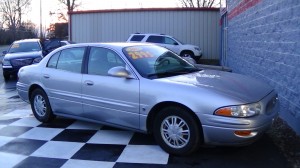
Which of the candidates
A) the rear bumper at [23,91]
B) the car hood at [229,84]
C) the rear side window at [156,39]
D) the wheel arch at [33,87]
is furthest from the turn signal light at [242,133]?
the rear side window at [156,39]

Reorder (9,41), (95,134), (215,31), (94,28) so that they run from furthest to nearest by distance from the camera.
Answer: (9,41)
(94,28)
(215,31)
(95,134)

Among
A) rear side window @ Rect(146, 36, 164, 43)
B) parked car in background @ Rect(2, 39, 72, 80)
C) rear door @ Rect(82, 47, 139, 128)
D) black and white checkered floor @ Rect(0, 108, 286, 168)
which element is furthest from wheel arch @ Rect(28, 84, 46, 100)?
rear side window @ Rect(146, 36, 164, 43)

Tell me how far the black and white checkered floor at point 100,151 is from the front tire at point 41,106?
1.10 feet

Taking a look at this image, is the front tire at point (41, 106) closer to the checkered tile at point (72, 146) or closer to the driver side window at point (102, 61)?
the checkered tile at point (72, 146)

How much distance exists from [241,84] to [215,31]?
783 inches

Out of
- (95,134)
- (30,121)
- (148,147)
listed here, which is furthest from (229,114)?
(30,121)

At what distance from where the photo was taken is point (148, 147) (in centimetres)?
549

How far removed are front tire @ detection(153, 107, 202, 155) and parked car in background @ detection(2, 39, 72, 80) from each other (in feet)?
36.4

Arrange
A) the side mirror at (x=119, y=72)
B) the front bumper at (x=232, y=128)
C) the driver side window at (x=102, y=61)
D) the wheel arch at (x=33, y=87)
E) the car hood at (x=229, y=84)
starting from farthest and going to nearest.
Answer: the wheel arch at (x=33, y=87) → the driver side window at (x=102, y=61) → the side mirror at (x=119, y=72) → the car hood at (x=229, y=84) → the front bumper at (x=232, y=128)

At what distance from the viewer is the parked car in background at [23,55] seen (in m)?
15.2

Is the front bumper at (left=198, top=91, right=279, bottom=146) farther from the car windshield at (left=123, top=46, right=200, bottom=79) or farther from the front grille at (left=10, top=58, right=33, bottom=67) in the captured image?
the front grille at (left=10, top=58, right=33, bottom=67)

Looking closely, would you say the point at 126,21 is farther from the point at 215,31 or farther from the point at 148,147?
the point at 148,147

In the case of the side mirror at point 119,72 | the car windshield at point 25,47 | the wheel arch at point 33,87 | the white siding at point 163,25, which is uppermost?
the white siding at point 163,25

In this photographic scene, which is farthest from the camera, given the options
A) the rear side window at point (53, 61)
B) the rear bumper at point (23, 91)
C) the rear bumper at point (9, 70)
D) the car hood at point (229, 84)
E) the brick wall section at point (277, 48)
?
the rear bumper at point (9, 70)
